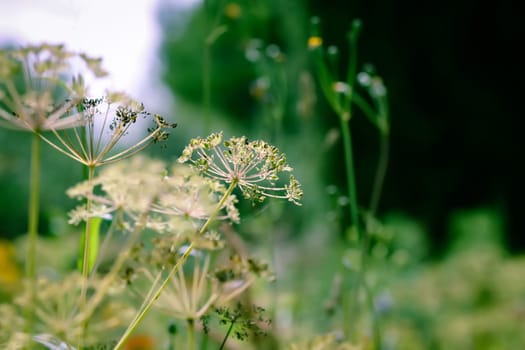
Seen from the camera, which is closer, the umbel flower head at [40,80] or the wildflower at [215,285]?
the umbel flower head at [40,80]

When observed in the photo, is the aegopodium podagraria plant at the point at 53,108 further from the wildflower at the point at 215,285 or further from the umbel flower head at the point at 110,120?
the wildflower at the point at 215,285

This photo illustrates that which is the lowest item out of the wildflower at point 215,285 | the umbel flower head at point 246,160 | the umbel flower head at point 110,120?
the wildflower at point 215,285

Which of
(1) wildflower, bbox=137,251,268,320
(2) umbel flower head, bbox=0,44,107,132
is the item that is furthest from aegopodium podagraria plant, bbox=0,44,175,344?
(1) wildflower, bbox=137,251,268,320

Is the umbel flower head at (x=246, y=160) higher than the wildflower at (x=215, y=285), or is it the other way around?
the umbel flower head at (x=246, y=160)

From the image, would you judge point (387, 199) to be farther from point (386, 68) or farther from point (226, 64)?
point (226, 64)

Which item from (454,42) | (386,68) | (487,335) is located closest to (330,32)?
(386,68)

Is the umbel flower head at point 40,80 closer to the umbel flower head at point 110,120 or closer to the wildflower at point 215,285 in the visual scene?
the umbel flower head at point 110,120

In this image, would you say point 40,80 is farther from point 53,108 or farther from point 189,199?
point 189,199

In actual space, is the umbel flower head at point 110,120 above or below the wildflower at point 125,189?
above

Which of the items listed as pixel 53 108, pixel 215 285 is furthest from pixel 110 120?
pixel 215 285

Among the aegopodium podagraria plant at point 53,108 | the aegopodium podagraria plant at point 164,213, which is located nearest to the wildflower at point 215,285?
the aegopodium podagraria plant at point 164,213

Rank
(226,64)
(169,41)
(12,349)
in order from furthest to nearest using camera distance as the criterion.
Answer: (169,41), (226,64), (12,349)
